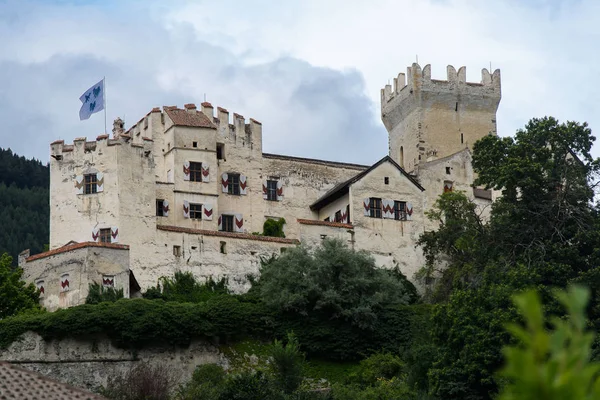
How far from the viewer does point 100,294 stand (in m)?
45.7

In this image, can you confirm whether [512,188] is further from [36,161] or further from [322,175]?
[36,161]

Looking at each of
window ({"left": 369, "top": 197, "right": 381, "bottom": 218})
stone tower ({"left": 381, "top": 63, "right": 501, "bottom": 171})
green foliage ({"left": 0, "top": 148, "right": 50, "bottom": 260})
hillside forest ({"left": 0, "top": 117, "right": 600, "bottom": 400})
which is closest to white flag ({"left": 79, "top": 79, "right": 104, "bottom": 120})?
hillside forest ({"left": 0, "top": 117, "right": 600, "bottom": 400})

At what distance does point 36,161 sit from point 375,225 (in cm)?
6366

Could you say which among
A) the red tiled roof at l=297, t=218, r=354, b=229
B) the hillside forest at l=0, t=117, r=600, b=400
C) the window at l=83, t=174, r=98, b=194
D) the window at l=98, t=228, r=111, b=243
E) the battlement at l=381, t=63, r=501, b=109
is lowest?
the hillside forest at l=0, t=117, r=600, b=400

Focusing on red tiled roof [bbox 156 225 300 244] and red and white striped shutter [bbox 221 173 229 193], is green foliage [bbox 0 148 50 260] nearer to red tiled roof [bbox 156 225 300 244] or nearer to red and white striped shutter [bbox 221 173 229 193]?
red and white striped shutter [bbox 221 173 229 193]

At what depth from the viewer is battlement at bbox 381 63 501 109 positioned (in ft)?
208

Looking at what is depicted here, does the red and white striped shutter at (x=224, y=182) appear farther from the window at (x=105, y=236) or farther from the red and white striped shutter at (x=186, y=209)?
the window at (x=105, y=236)

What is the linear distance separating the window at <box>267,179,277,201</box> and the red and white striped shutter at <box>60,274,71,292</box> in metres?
13.6

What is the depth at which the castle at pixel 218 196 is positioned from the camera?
4953 cm

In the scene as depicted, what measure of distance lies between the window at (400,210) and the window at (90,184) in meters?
14.7

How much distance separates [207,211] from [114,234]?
5714 mm

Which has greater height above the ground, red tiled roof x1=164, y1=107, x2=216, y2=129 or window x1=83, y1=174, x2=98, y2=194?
red tiled roof x1=164, y1=107, x2=216, y2=129

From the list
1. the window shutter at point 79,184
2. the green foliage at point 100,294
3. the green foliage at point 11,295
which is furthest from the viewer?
the window shutter at point 79,184

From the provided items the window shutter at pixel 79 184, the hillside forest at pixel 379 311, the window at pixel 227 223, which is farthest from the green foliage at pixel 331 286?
the window shutter at pixel 79 184
